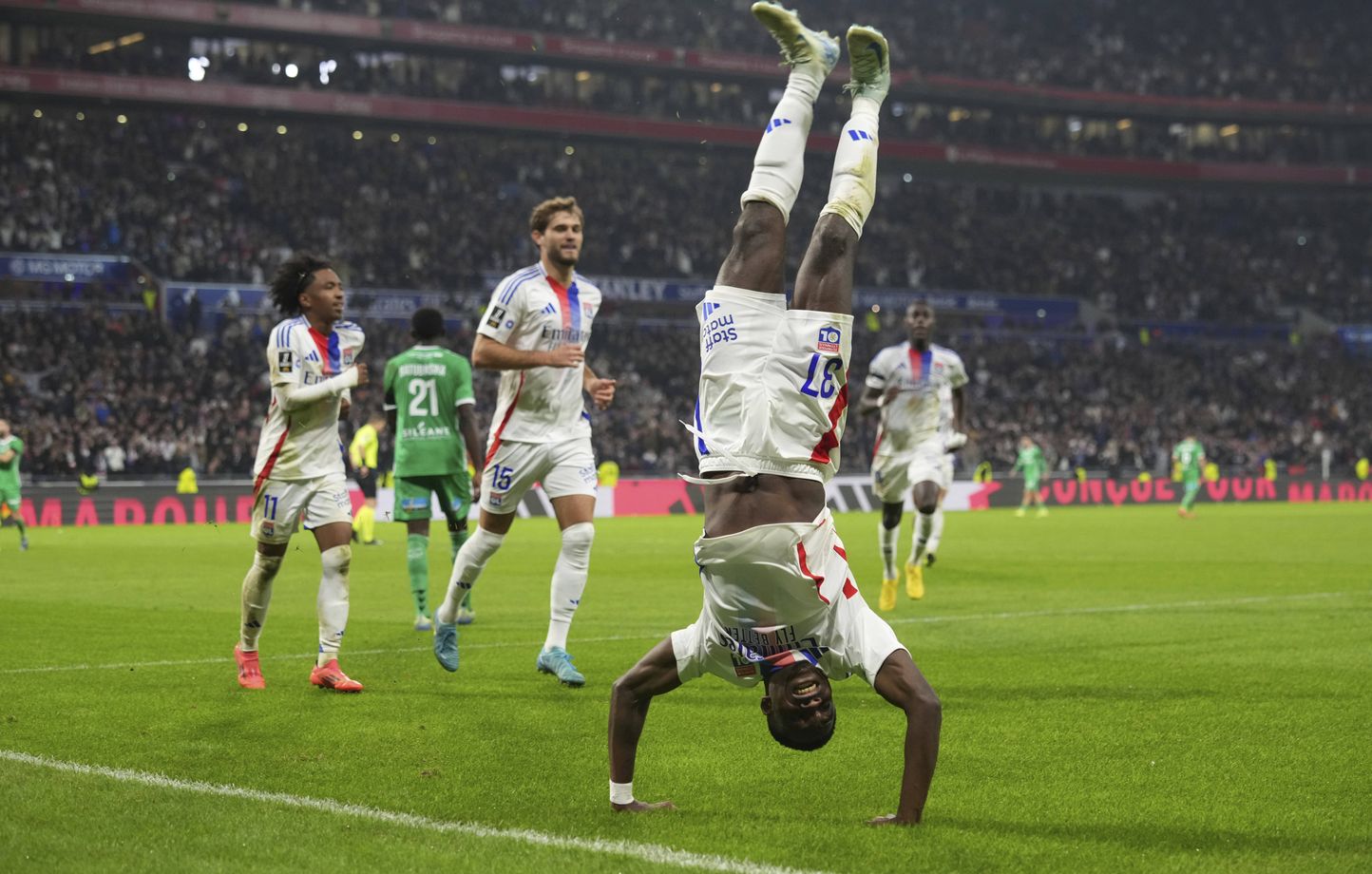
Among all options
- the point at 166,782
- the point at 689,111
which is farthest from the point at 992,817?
the point at 689,111

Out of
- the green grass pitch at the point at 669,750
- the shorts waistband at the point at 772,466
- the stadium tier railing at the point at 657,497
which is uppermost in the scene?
the shorts waistband at the point at 772,466

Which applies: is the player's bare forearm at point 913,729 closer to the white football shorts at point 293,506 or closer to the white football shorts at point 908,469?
the white football shorts at point 293,506

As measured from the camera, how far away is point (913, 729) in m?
5.11

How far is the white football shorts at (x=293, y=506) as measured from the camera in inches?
335

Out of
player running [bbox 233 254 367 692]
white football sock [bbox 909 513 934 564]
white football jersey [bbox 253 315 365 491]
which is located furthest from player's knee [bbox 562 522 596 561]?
white football sock [bbox 909 513 934 564]

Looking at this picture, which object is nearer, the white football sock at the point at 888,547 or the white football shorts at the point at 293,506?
the white football shorts at the point at 293,506

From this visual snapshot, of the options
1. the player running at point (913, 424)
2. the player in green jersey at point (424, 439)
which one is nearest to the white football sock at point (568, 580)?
the player in green jersey at point (424, 439)

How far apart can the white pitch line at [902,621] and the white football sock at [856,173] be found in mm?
5630

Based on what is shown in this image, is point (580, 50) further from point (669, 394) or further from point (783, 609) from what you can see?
point (783, 609)

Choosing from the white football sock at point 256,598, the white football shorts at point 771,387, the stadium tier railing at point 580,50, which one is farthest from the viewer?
the stadium tier railing at point 580,50

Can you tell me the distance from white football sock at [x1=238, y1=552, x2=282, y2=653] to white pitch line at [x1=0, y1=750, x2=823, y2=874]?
225 centimetres

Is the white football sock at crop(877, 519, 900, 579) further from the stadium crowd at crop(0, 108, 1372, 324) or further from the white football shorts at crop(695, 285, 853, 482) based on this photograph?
the stadium crowd at crop(0, 108, 1372, 324)

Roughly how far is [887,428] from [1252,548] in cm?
987

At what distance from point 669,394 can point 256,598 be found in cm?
3700
